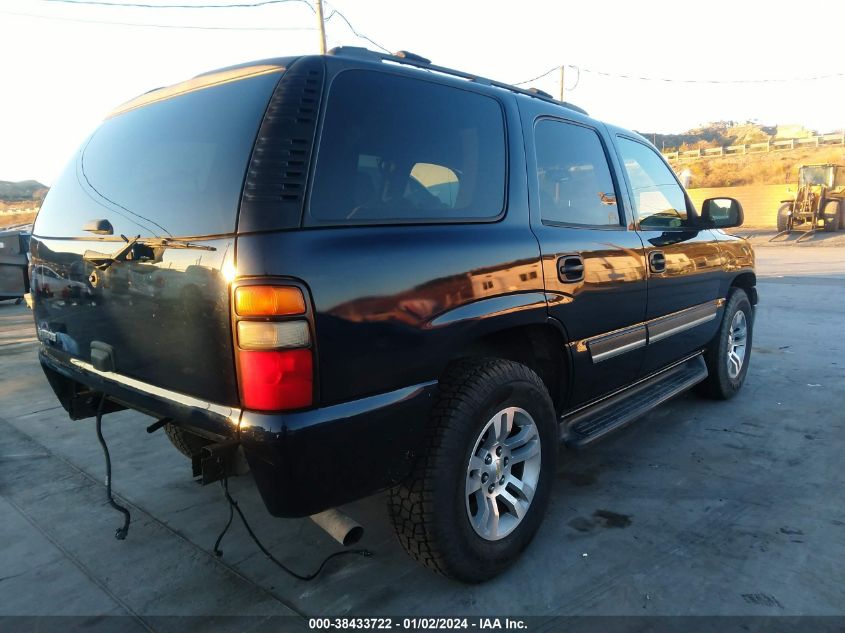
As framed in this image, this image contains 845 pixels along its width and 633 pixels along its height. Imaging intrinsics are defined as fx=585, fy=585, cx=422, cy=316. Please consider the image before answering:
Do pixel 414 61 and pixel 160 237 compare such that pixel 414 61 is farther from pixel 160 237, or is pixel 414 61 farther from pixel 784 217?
pixel 784 217

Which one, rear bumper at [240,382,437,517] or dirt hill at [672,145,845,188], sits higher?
dirt hill at [672,145,845,188]

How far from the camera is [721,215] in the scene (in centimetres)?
425

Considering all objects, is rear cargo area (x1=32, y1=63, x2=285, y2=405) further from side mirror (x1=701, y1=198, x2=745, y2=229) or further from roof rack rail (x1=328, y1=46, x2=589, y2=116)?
side mirror (x1=701, y1=198, x2=745, y2=229)

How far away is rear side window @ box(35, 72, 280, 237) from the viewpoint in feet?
6.27

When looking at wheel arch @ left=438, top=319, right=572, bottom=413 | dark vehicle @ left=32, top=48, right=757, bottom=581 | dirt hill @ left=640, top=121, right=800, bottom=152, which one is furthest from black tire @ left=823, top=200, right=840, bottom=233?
dirt hill @ left=640, top=121, right=800, bottom=152

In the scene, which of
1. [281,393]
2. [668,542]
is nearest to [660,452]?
[668,542]

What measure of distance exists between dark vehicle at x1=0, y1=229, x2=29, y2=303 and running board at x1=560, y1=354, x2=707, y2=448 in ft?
34.0

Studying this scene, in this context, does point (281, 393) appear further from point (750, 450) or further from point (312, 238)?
point (750, 450)

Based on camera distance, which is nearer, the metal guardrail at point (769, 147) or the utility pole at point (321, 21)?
the utility pole at point (321, 21)

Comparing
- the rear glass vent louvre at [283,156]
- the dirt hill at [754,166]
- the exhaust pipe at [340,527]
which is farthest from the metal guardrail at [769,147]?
the exhaust pipe at [340,527]

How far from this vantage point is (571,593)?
2.30 metres

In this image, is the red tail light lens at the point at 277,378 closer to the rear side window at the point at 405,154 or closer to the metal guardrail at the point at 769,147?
the rear side window at the point at 405,154

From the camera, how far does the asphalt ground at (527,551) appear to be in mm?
2254

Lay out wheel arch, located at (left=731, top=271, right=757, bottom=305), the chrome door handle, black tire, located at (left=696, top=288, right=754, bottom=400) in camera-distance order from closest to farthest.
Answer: the chrome door handle < black tire, located at (left=696, top=288, right=754, bottom=400) < wheel arch, located at (left=731, top=271, right=757, bottom=305)
